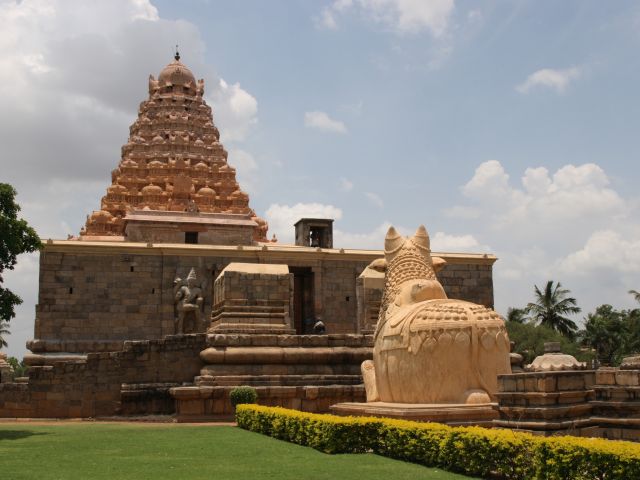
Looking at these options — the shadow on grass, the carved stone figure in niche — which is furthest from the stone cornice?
the shadow on grass

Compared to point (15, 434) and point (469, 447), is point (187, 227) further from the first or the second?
point (469, 447)

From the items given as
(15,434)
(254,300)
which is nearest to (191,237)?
(254,300)

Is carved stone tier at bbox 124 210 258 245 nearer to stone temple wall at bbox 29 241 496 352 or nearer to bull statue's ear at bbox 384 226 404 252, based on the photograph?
stone temple wall at bbox 29 241 496 352

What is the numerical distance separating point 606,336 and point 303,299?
24217mm

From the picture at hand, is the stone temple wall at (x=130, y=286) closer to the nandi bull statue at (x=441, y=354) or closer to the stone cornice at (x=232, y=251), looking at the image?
the stone cornice at (x=232, y=251)

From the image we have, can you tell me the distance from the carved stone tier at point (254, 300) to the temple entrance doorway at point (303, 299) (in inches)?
473

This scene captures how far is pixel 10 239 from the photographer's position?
486 inches

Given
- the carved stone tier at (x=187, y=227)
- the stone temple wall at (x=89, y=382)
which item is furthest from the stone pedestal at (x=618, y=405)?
the carved stone tier at (x=187, y=227)

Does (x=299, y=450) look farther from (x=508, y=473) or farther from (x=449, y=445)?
(x=508, y=473)

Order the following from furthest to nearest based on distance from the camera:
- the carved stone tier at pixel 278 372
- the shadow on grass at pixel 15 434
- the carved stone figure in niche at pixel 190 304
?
the carved stone figure in niche at pixel 190 304
the carved stone tier at pixel 278 372
the shadow on grass at pixel 15 434

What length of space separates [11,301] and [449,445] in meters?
8.17

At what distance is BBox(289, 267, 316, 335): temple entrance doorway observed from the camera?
28.0 metres

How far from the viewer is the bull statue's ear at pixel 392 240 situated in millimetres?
11868

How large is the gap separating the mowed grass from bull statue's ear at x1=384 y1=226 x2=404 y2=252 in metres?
3.60
